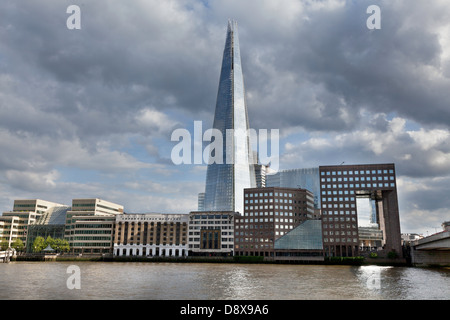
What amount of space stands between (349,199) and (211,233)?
6864cm

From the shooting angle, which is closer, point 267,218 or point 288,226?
point 267,218

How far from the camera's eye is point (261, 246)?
18325cm

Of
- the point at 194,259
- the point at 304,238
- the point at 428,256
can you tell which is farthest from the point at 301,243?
the point at 428,256

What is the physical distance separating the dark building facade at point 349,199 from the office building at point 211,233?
4619 cm

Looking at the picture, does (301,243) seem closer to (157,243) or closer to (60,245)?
(157,243)

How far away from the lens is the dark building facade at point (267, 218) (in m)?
184

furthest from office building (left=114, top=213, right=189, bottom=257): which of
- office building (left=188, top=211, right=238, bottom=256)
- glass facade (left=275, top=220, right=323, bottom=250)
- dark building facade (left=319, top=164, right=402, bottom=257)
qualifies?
dark building facade (left=319, top=164, right=402, bottom=257)

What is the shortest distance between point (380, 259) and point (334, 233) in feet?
81.7

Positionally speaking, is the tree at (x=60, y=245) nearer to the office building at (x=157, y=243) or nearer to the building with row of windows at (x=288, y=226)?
the building with row of windows at (x=288, y=226)

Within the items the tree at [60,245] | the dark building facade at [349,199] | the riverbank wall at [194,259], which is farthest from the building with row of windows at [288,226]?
the tree at [60,245]

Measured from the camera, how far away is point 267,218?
611 ft

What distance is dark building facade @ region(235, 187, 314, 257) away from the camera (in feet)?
603

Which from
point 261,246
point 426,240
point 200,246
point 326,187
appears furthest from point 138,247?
point 426,240
